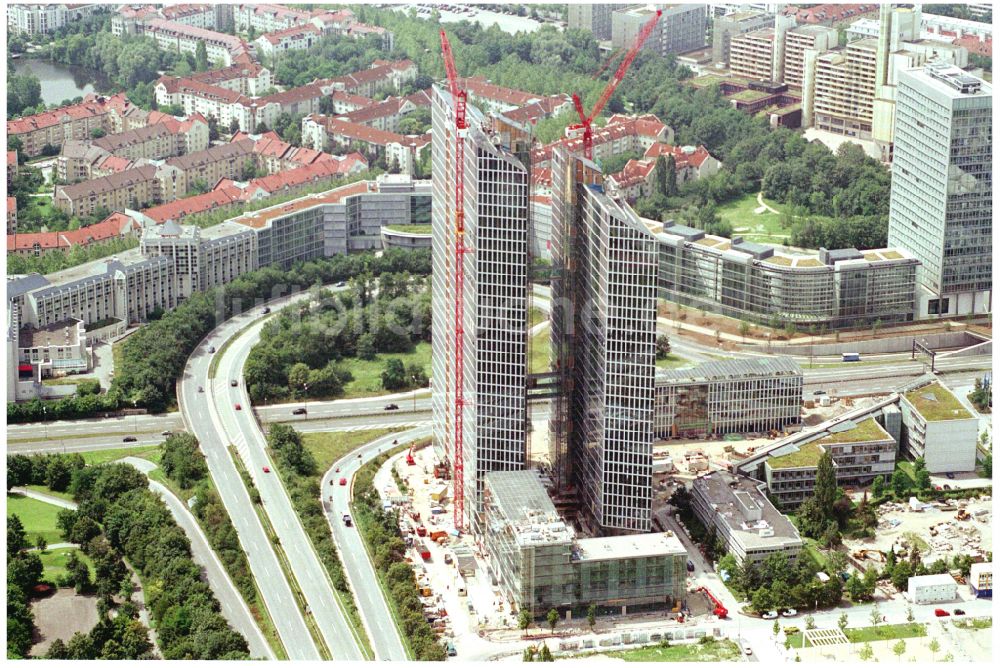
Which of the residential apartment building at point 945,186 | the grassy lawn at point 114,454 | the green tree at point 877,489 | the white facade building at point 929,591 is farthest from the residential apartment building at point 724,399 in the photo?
the grassy lawn at point 114,454

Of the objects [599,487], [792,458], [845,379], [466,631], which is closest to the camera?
[466,631]

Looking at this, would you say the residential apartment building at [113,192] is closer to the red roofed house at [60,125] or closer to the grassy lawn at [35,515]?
the red roofed house at [60,125]

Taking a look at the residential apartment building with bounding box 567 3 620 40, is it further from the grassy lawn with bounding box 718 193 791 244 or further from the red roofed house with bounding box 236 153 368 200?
the grassy lawn with bounding box 718 193 791 244

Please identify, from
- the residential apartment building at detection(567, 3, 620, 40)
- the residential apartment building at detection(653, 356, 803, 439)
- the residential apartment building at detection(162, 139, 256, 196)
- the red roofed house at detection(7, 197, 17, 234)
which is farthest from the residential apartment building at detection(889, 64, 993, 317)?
the red roofed house at detection(7, 197, 17, 234)

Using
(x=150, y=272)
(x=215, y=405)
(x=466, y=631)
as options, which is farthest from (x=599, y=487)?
(x=150, y=272)

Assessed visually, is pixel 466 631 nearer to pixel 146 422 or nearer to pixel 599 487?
pixel 599 487
